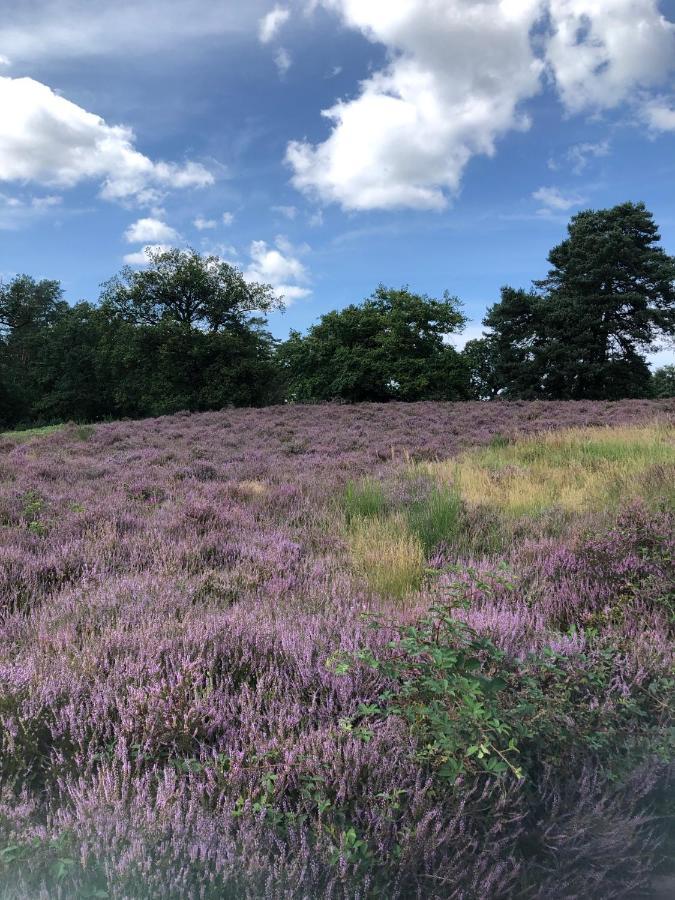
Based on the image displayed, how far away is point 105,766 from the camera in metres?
1.91

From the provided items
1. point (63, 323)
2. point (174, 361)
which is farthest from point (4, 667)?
point (63, 323)

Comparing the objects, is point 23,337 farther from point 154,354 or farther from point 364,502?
point 364,502

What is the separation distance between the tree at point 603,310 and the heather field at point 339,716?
33594mm

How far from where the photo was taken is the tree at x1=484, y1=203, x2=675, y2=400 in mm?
34312

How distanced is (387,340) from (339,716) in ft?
117

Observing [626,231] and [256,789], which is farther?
[626,231]

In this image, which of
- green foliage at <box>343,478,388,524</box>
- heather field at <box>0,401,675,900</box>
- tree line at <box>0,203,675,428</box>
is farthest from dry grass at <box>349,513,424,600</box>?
tree line at <box>0,203,675,428</box>

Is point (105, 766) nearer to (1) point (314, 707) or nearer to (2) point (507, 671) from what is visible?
(1) point (314, 707)

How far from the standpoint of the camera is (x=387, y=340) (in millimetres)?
36562

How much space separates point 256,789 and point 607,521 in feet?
13.7

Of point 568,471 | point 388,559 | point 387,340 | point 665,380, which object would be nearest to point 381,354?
point 387,340

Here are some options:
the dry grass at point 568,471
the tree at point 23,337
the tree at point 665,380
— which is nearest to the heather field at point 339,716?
the dry grass at point 568,471

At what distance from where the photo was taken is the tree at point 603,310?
113 feet

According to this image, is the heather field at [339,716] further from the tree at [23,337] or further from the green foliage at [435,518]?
the tree at [23,337]
